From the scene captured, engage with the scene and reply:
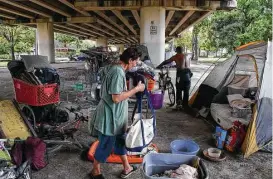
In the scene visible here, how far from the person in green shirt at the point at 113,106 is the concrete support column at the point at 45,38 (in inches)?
723

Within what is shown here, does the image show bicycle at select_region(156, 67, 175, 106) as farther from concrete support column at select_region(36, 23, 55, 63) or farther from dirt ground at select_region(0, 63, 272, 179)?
concrete support column at select_region(36, 23, 55, 63)

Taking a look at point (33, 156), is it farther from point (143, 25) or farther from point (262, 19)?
point (262, 19)

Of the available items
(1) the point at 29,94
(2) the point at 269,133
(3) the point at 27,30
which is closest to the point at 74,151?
(1) the point at 29,94

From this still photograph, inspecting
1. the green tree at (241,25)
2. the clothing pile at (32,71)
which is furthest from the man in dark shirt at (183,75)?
the green tree at (241,25)

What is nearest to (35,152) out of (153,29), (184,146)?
(184,146)

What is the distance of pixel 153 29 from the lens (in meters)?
10.4

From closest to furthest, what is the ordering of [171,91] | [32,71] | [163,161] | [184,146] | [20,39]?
[163,161], [184,146], [32,71], [171,91], [20,39]

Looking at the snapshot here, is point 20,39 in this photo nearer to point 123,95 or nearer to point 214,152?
point 214,152

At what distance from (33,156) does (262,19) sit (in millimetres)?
20198

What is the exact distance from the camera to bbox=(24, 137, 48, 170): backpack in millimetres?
3268

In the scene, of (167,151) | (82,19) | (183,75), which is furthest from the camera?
(82,19)

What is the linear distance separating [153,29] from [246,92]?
5.64m

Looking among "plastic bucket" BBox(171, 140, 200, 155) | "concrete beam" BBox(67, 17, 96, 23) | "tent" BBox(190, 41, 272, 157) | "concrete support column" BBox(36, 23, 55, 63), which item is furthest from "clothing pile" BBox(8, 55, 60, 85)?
"concrete support column" BBox(36, 23, 55, 63)

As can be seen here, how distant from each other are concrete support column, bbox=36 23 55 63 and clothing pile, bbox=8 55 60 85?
1607 cm
